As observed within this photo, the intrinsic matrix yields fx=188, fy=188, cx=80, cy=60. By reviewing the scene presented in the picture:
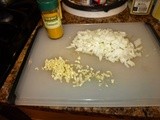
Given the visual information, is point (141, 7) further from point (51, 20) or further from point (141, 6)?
point (51, 20)

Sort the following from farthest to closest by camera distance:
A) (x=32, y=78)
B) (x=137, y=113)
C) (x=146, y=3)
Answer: (x=146, y=3) → (x=32, y=78) → (x=137, y=113)

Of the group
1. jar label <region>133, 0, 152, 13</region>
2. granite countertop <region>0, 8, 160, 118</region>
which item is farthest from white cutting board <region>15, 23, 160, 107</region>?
jar label <region>133, 0, 152, 13</region>

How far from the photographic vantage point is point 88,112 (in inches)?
20.4

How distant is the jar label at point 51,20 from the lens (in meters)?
0.68

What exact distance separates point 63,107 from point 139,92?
0.23 m

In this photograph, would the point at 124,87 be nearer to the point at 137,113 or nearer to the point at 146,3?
the point at 137,113

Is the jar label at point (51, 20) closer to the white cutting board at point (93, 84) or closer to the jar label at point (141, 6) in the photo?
the white cutting board at point (93, 84)

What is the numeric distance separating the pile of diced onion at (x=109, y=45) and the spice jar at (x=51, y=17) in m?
0.08

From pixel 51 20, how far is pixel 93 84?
0.29m

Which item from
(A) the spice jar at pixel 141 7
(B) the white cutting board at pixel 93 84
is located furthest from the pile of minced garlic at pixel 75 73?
(A) the spice jar at pixel 141 7

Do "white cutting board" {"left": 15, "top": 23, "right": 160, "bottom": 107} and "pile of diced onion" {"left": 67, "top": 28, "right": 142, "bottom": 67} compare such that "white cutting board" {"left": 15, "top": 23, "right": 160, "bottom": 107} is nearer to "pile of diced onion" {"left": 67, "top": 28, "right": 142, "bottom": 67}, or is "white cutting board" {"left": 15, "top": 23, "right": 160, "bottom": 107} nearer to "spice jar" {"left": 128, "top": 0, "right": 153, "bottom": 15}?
"pile of diced onion" {"left": 67, "top": 28, "right": 142, "bottom": 67}

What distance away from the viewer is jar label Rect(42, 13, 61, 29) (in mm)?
678

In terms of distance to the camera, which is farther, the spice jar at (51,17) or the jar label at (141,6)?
the jar label at (141,6)

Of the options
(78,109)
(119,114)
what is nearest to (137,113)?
(119,114)
